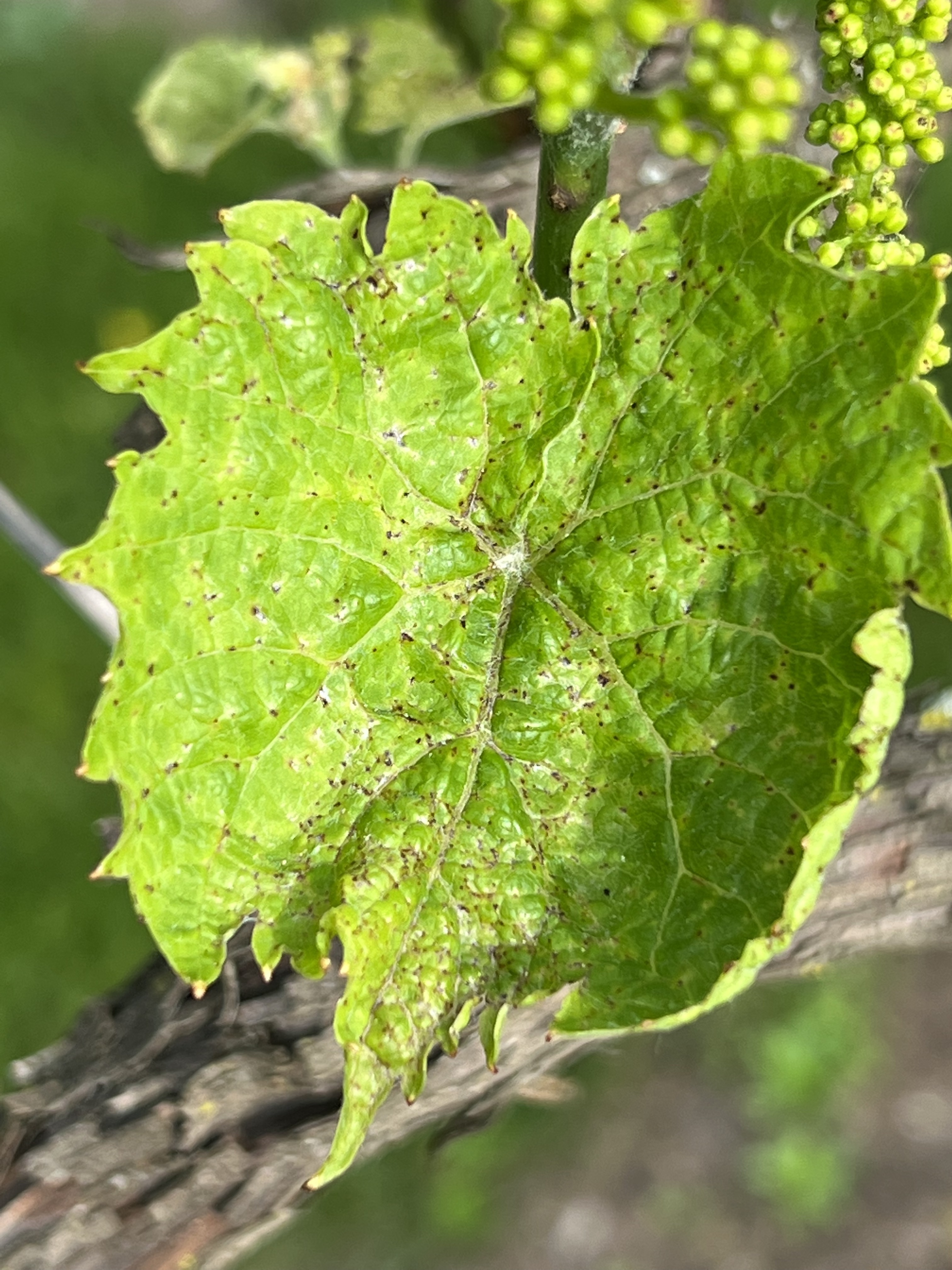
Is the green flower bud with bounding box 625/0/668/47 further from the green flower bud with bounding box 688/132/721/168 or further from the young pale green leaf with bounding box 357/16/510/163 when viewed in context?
the young pale green leaf with bounding box 357/16/510/163

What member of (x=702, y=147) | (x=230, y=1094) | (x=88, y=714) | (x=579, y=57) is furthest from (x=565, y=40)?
(x=88, y=714)

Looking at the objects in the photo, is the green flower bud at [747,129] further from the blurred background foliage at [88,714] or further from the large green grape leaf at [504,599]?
the blurred background foliage at [88,714]

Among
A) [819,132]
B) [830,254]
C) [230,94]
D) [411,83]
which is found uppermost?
[230,94]

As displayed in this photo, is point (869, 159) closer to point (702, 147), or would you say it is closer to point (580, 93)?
point (702, 147)

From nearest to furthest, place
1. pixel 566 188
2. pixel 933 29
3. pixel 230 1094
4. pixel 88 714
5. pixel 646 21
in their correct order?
pixel 646 21 < pixel 933 29 < pixel 566 188 < pixel 230 1094 < pixel 88 714

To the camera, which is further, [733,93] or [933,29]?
[933,29]

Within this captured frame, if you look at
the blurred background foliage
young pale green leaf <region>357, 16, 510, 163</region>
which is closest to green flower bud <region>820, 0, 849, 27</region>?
young pale green leaf <region>357, 16, 510, 163</region>

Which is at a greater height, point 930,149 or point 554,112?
point 554,112
